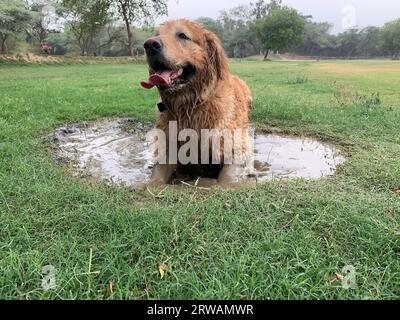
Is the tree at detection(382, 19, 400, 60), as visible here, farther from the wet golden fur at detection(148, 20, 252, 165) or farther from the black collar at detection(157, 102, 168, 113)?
the black collar at detection(157, 102, 168, 113)

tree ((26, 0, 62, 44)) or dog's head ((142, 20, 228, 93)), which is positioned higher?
tree ((26, 0, 62, 44))

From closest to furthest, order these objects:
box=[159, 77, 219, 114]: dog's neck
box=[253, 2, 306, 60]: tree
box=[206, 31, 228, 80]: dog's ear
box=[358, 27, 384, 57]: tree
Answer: box=[159, 77, 219, 114]: dog's neck
box=[206, 31, 228, 80]: dog's ear
box=[253, 2, 306, 60]: tree
box=[358, 27, 384, 57]: tree

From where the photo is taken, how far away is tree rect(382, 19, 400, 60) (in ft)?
205

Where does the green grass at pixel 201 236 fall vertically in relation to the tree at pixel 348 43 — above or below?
below

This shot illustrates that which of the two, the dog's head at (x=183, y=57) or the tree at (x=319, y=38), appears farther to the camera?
the tree at (x=319, y=38)

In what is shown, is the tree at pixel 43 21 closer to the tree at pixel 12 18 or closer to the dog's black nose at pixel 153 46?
the tree at pixel 12 18

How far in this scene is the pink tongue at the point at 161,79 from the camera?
3346 mm

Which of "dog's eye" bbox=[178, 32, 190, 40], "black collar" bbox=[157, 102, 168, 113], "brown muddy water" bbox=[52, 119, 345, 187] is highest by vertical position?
"dog's eye" bbox=[178, 32, 190, 40]

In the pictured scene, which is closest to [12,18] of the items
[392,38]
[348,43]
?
[392,38]

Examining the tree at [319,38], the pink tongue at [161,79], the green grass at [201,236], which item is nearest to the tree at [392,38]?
the tree at [319,38]

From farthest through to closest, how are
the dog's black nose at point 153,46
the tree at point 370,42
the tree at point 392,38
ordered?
the tree at point 370,42, the tree at point 392,38, the dog's black nose at point 153,46

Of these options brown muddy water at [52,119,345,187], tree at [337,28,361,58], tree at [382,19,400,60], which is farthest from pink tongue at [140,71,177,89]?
tree at [337,28,361,58]

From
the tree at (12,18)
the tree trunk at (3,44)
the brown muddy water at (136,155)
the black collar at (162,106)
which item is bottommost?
the brown muddy water at (136,155)

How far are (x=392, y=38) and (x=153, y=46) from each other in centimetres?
7166
